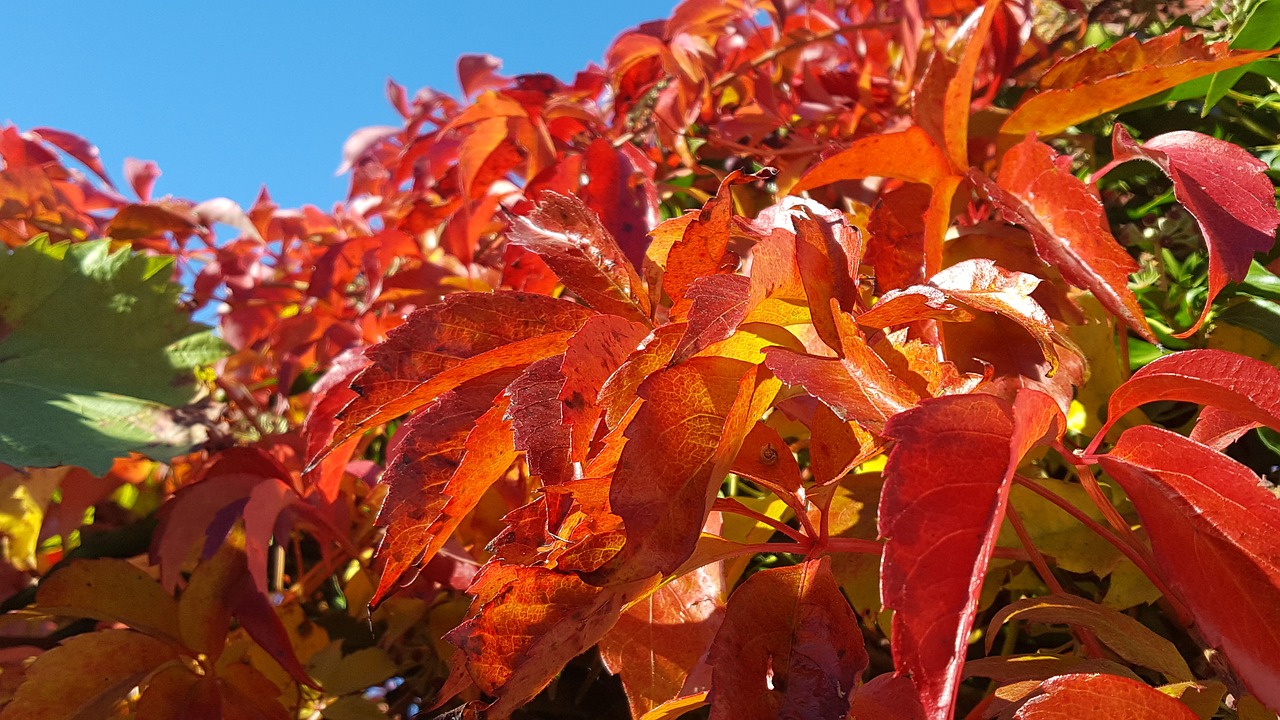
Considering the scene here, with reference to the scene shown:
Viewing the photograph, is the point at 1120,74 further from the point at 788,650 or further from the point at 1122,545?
the point at 788,650

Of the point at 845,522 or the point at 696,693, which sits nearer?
the point at 696,693

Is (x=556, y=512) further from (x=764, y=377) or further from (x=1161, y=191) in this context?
(x=1161, y=191)

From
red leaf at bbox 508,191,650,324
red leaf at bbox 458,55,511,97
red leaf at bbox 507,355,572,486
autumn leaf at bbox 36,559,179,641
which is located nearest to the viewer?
red leaf at bbox 507,355,572,486

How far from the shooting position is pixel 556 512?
0.38 m

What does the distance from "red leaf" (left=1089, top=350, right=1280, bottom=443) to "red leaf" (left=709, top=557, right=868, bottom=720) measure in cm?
14

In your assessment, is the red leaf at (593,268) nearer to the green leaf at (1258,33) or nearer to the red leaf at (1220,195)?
the red leaf at (1220,195)

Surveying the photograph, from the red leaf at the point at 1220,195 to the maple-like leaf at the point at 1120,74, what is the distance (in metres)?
0.06

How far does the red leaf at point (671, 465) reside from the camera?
1.00 feet

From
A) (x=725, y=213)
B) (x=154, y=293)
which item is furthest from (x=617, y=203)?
(x=154, y=293)

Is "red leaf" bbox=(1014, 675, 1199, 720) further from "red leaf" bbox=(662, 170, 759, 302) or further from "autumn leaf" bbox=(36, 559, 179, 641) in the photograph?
"autumn leaf" bbox=(36, 559, 179, 641)

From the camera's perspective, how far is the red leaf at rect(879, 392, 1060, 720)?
25 cm

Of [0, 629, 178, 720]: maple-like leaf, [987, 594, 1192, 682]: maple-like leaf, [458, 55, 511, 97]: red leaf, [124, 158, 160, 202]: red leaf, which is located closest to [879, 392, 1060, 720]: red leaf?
[987, 594, 1192, 682]: maple-like leaf

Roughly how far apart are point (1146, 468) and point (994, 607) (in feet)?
0.93

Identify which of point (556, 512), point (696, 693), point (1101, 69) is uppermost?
point (1101, 69)
